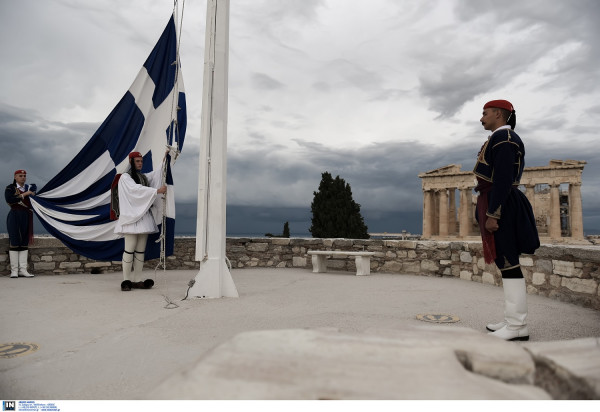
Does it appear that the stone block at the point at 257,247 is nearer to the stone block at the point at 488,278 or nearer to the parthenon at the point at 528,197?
the stone block at the point at 488,278

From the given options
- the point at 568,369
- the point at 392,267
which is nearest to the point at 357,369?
the point at 568,369

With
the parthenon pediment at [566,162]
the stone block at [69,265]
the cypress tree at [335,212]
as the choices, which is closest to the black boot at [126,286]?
the stone block at [69,265]

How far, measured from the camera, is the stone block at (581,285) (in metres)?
4.31

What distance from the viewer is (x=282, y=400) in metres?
1.02

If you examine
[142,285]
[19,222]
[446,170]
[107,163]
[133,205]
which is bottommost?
[142,285]

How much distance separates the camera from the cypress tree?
2331 centimetres

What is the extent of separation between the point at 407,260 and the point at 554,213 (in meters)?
29.1

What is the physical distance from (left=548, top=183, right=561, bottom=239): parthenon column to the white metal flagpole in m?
33.1

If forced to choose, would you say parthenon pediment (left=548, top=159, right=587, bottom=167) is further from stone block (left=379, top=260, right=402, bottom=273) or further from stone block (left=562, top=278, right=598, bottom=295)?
stone block (left=562, top=278, right=598, bottom=295)

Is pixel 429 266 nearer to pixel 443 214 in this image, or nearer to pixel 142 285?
pixel 142 285

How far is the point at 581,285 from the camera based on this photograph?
4477mm

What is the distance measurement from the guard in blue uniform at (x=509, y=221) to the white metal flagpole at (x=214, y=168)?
121 inches

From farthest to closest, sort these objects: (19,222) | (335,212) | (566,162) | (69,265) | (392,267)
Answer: (566,162) < (335,212) < (392,267) < (69,265) < (19,222)
